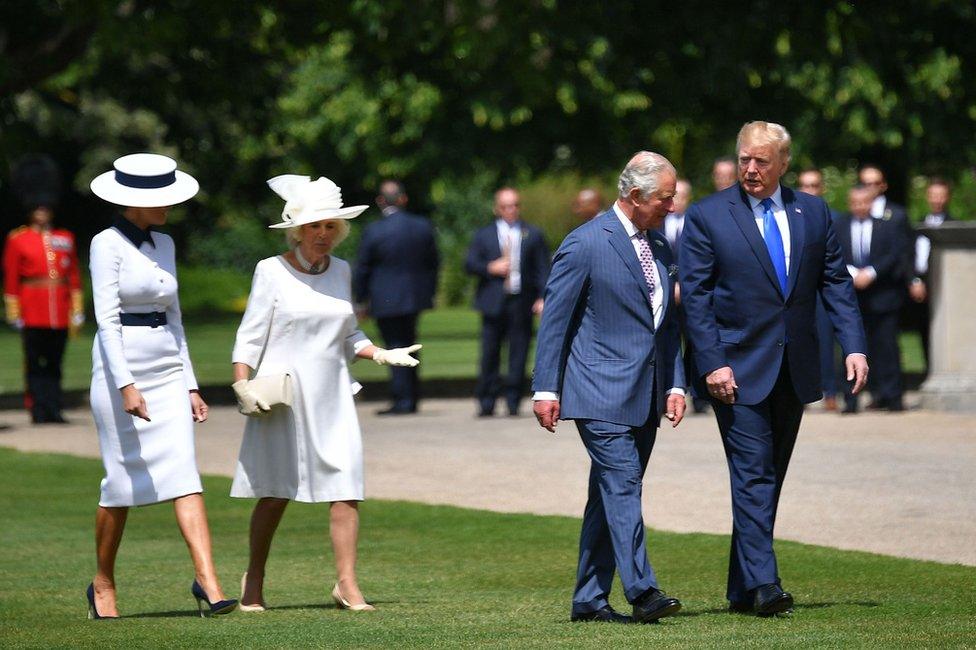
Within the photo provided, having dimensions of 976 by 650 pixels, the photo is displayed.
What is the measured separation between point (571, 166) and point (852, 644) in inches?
1145

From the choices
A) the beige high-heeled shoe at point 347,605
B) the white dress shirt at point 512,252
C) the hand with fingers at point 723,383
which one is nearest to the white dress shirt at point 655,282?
the hand with fingers at point 723,383

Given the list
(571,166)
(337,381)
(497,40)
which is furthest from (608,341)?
(571,166)

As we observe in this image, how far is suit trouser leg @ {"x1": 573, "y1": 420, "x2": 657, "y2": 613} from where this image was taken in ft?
22.8

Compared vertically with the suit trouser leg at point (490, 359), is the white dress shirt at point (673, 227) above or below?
above

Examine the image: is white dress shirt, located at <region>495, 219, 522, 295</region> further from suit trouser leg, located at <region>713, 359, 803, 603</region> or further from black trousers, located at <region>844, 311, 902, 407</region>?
suit trouser leg, located at <region>713, 359, 803, 603</region>

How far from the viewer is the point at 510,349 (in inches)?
695

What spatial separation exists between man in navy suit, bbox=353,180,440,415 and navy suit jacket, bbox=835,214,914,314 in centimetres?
387

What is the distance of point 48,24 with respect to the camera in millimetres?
19812

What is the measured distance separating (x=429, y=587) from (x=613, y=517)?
1769 millimetres

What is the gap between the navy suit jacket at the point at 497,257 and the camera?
17.4 metres

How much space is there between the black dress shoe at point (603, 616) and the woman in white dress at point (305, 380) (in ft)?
3.18

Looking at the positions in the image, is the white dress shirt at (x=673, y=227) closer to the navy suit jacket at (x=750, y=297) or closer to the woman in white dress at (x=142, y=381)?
the navy suit jacket at (x=750, y=297)

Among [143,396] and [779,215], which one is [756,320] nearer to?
[779,215]

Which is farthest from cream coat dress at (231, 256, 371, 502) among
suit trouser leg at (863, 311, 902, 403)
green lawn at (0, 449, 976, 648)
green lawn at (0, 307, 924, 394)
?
green lawn at (0, 307, 924, 394)
